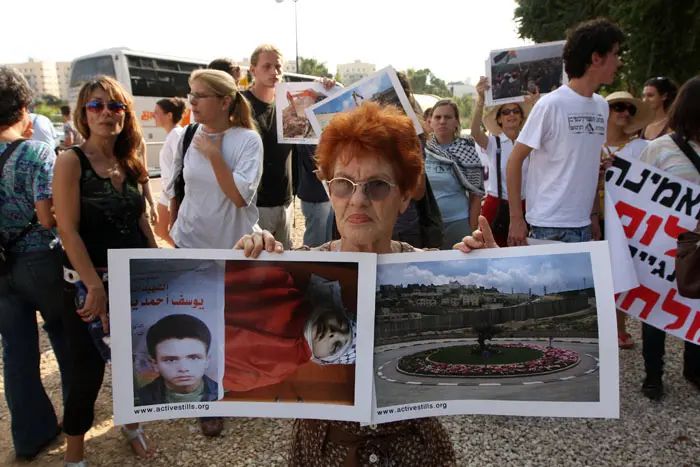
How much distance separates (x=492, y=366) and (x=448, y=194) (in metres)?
3.02

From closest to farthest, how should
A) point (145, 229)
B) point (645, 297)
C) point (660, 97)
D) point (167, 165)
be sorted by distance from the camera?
point (145, 229) < point (645, 297) < point (167, 165) < point (660, 97)

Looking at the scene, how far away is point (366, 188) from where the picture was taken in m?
1.62

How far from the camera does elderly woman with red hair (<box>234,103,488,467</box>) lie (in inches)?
63.7

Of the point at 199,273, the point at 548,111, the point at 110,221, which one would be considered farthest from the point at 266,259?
the point at 548,111

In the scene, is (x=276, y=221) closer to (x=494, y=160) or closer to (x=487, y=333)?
(x=494, y=160)

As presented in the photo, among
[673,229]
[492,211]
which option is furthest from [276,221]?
[673,229]

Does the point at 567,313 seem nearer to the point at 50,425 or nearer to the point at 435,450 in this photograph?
the point at 435,450

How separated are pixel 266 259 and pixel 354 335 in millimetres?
334

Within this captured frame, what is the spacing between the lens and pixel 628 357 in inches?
172

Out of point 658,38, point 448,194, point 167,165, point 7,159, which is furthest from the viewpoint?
point 658,38

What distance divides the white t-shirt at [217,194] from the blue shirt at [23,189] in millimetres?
773

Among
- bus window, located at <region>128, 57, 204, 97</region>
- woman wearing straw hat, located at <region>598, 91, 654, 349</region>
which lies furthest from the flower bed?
bus window, located at <region>128, 57, 204, 97</region>

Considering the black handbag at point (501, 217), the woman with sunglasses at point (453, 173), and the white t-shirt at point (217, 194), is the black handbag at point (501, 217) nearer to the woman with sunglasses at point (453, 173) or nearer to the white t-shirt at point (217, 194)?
the woman with sunglasses at point (453, 173)

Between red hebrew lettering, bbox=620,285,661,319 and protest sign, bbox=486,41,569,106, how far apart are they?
184 centimetres
